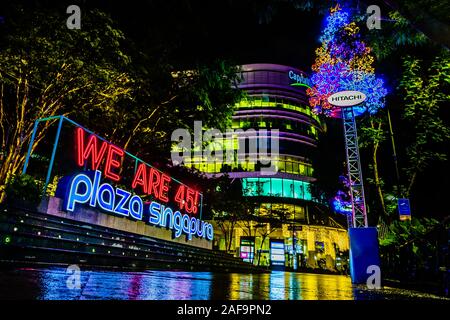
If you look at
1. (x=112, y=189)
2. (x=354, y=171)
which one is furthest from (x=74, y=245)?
(x=354, y=171)

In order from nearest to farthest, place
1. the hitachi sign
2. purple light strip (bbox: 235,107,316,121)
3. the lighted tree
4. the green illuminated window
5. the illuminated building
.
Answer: the hitachi sign < the lighted tree < the illuminated building < the green illuminated window < purple light strip (bbox: 235,107,316,121)

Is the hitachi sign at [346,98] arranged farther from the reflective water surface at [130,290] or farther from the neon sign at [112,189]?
the neon sign at [112,189]

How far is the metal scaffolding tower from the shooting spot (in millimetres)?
10531

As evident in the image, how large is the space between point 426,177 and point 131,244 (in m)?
14.0

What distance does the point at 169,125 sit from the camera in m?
15.0

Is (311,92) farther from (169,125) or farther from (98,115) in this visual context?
(98,115)

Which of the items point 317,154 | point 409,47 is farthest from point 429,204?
point 317,154

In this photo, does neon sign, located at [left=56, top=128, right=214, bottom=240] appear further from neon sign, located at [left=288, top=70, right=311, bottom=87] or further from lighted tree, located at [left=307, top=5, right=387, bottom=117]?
neon sign, located at [left=288, top=70, right=311, bottom=87]

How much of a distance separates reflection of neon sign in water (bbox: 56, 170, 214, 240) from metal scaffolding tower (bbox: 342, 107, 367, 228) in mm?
8672

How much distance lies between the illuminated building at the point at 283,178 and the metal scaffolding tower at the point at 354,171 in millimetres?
26161

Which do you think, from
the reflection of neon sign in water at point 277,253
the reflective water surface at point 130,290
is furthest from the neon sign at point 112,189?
the reflection of neon sign in water at point 277,253

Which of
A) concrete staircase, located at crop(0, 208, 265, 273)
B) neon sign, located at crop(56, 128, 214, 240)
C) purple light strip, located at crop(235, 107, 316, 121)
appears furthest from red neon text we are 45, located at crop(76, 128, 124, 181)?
purple light strip, located at crop(235, 107, 316, 121)

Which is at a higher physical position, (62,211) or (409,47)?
(409,47)
